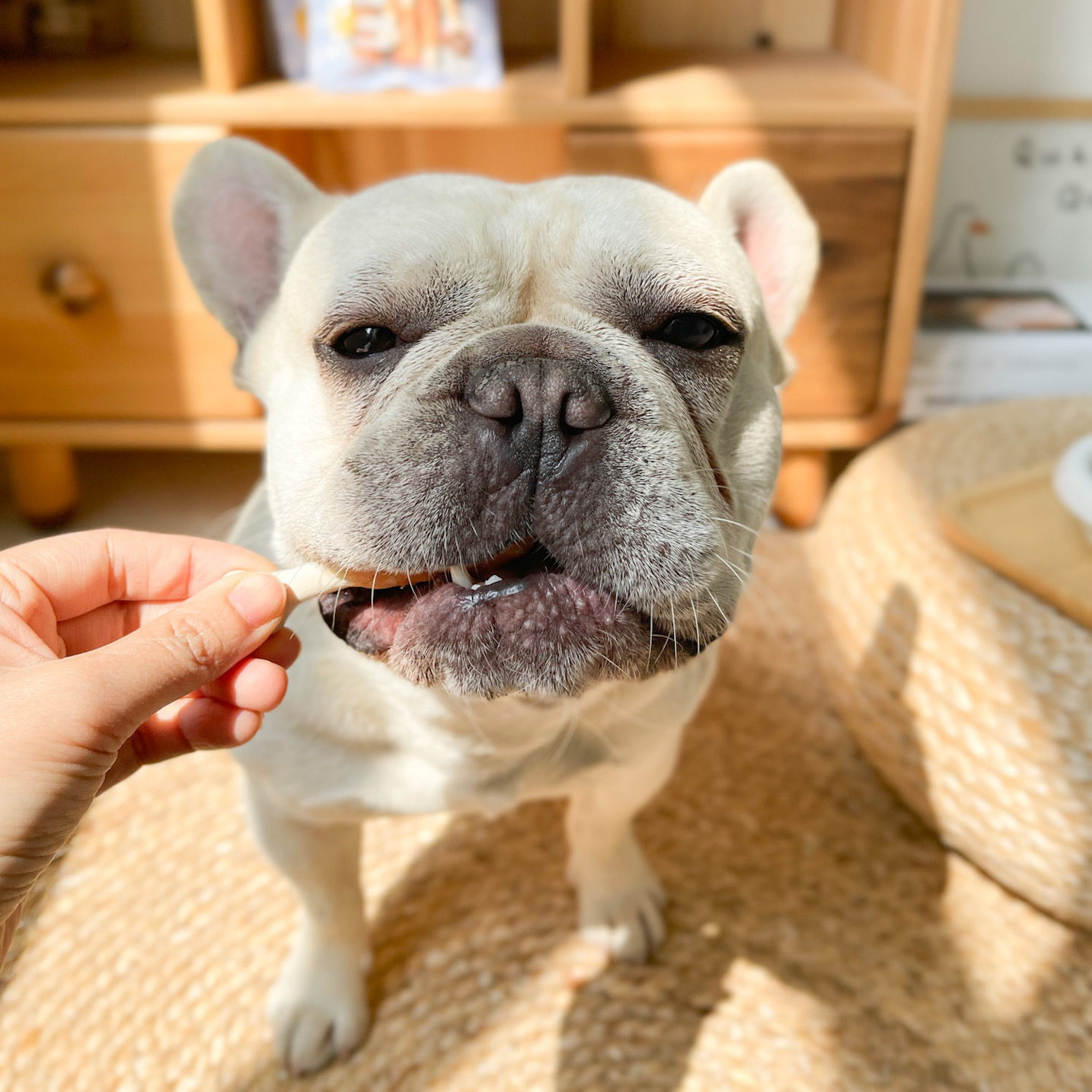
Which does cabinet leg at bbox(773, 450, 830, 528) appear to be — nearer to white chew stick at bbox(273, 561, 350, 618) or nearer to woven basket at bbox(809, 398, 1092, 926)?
woven basket at bbox(809, 398, 1092, 926)

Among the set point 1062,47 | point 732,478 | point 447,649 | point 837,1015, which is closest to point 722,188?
point 732,478

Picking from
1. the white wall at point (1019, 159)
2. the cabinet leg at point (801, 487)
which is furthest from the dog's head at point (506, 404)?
the white wall at point (1019, 159)

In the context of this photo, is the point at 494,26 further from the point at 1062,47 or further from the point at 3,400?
the point at 1062,47

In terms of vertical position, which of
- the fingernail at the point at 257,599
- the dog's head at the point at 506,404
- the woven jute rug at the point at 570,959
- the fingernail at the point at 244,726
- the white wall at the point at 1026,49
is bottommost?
the woven jute rug at the point at 570,959

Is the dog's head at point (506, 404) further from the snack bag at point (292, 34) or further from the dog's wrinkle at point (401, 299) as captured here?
the snack bag at point (292, 34)

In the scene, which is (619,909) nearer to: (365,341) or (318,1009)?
(318,1009)

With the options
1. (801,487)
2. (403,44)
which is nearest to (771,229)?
(403,44)

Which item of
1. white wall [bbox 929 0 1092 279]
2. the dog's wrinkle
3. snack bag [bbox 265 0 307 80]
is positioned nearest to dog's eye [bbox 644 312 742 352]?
the dog's wrinkle
